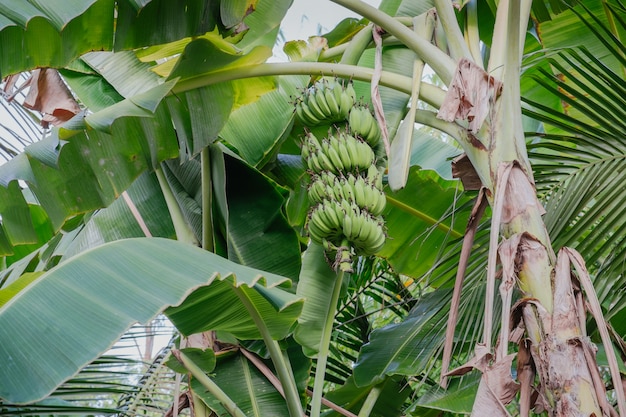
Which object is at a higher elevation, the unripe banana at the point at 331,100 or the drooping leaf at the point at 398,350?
the unripe banana at the point at 331,100

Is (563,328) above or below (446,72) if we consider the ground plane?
below

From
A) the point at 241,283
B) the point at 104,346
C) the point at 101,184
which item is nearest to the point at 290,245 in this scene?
the point at 101,184

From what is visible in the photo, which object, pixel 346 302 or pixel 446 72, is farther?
pixel 346 302

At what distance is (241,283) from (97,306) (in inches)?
12.8

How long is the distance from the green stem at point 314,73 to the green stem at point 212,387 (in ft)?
2.80

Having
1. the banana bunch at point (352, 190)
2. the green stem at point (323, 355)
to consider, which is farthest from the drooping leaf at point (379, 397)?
the banana bunch at point (352, 190)

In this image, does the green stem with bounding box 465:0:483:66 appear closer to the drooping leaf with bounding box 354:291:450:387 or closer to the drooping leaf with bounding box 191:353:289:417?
the drooping leaf with bounding box 354:291:450:387

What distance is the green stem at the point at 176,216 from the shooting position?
2324 mm

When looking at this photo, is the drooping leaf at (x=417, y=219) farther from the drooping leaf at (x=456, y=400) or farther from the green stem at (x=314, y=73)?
the green stem at (x=314, y=73)

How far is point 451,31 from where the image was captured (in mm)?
1751

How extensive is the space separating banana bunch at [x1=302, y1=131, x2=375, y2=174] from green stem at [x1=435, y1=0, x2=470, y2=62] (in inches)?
13.8

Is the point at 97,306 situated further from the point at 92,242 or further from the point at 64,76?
the point at 64,76

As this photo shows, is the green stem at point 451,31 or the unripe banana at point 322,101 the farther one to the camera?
the unripe banana at point 322,101

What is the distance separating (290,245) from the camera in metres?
2.24
